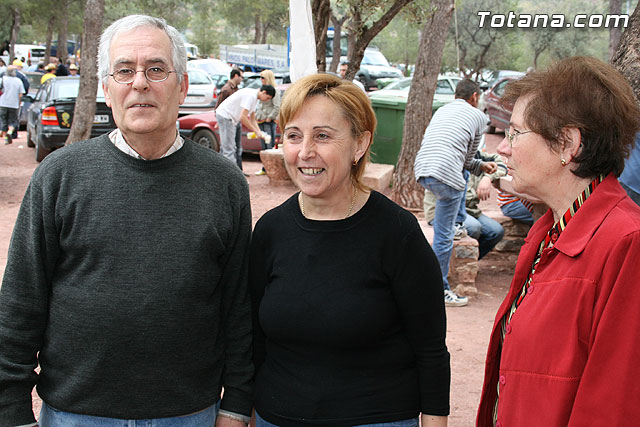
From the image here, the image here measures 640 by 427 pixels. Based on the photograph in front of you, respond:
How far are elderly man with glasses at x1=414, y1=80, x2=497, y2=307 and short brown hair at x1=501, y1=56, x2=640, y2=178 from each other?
3.81 m

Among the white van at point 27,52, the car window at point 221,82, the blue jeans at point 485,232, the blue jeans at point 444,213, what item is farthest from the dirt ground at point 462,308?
the white van at point 27,52

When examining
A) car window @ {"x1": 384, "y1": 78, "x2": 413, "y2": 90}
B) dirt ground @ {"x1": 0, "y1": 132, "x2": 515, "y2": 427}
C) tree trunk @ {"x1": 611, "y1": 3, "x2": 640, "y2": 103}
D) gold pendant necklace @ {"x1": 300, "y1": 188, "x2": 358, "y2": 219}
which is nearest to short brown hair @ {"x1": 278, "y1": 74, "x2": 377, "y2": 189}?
gold pendant necklace @ {"x1": 300, "y1": 188, "x2": 358, "y2": 219}

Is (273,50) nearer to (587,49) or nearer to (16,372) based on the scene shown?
(587,49)

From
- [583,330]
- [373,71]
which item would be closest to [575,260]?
[583,330]

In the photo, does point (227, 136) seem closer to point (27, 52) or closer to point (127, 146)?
point (127, 146)

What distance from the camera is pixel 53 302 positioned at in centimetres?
200

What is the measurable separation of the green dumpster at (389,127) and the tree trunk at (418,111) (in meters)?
2.20

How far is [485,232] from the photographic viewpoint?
690cm

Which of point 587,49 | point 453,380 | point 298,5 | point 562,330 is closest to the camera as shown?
point 562,330

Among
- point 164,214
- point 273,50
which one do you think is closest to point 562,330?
point 164,214

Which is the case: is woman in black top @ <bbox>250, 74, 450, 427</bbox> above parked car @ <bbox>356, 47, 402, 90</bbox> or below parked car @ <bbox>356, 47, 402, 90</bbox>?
above

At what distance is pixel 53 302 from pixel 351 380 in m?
0.95

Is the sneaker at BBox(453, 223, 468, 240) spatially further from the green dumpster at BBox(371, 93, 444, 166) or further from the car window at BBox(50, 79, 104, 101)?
the car window at BBox(50, 79, 104, 101)

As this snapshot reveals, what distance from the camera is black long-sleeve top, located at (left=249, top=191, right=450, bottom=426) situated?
204cm
